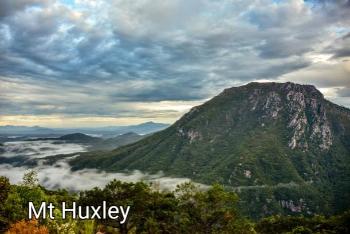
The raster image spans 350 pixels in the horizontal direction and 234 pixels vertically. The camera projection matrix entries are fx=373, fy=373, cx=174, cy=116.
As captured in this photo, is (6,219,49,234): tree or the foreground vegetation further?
the foreground vegetation

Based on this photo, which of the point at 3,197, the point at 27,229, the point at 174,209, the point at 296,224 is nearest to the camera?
the point at 27,229

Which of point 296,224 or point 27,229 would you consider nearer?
point 27,229

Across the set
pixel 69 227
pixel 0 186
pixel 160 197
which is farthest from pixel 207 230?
pixel 69 227

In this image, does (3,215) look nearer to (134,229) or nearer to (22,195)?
(22,195)

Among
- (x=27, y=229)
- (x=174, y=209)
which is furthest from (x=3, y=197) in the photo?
(x=174, y=209)

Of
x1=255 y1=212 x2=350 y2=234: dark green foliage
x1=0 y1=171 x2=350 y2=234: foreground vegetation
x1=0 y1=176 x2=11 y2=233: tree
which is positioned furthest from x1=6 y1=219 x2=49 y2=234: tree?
x1=255 y1=212 x2=350 y2=234: dark green foliage

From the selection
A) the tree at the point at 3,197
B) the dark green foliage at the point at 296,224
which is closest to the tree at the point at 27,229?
the tree at the point at 3,197

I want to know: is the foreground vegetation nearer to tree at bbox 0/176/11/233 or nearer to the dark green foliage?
tree at bbox 0/176/11/233

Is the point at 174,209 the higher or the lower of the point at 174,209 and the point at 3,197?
the lower

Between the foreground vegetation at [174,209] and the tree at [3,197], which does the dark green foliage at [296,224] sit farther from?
the tree at [3,197]

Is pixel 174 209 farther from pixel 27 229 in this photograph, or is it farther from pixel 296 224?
pixel 296 224

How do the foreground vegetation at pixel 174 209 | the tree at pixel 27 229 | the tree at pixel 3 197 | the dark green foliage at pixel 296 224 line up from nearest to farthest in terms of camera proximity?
the tree at pixel 27 229 < the tree at pixel 3 197 < the foreground vegetation at pixel 174 209 < the dark green foliage at pixel 296 224
